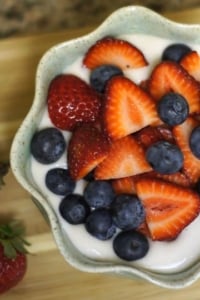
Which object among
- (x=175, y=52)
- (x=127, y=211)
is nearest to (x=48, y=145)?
(x=127, y=211)

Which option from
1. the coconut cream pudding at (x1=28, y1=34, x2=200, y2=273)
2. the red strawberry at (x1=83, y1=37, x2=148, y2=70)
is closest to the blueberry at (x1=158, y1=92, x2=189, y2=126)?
the coconut cream pudding at (x1=28, y1=34, x2=200, y2=273)

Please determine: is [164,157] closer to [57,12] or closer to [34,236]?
[34,236]

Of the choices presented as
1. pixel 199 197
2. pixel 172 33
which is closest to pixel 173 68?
pixel 172 33

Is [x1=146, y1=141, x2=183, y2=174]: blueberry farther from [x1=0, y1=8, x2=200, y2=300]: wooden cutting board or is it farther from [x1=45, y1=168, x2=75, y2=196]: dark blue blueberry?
[x1=0, y1=8, x2=200, y2=300]: wooden cutting board

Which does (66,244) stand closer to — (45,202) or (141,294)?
(45,202)

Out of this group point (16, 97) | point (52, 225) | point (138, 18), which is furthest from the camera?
point (16, 97)

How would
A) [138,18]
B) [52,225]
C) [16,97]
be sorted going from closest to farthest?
[52,225] → [138,18] → [16,97]

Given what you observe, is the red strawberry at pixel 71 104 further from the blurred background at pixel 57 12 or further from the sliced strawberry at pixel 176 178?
the blurred background at pixel 57 12
